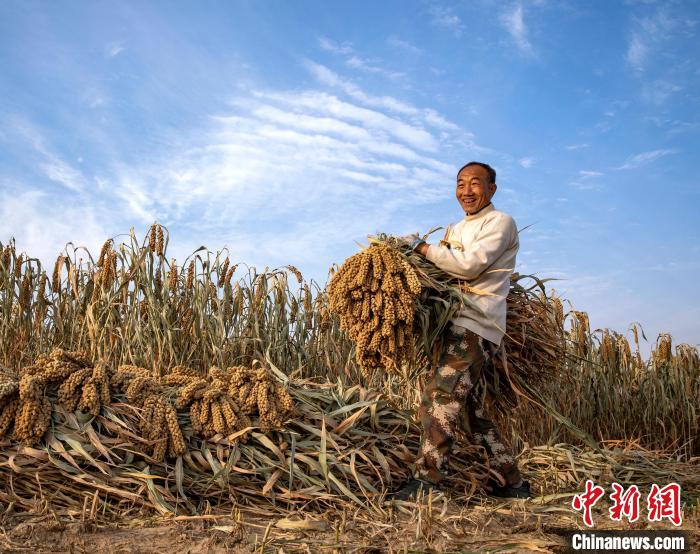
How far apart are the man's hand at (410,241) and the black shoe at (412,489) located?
1.57m

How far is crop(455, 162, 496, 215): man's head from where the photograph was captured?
4.49 m

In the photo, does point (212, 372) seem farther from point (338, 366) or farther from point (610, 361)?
point (610, 361)

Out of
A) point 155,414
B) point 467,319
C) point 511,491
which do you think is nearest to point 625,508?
point 511,491

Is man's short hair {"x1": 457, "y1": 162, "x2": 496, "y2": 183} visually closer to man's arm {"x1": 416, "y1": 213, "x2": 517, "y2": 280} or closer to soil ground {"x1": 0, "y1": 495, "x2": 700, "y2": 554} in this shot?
man's arm {"x1": 416, "y1": 213, "x2": 517, "y2": 280}

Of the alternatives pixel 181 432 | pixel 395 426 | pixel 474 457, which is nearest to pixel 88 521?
pixel 181 432

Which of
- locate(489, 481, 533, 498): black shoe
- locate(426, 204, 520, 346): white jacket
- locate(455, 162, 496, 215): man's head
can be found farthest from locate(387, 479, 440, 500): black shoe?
locate(455, 162, 496, 215): man's head

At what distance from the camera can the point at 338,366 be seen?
6812 millimetres

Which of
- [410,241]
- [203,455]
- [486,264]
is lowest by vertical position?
[203,455]

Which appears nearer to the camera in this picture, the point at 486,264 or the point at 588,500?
the point at 486,264

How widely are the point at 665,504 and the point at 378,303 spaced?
2648 millimetres

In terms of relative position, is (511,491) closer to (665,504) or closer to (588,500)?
(588,500)

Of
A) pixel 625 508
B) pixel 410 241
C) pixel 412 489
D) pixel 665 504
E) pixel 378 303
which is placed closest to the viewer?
pixel 378 303

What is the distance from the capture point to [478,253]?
420 centimetres

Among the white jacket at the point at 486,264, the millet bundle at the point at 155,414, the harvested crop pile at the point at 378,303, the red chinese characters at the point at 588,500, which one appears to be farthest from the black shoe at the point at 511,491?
the millet bundle at the point at 155,414
